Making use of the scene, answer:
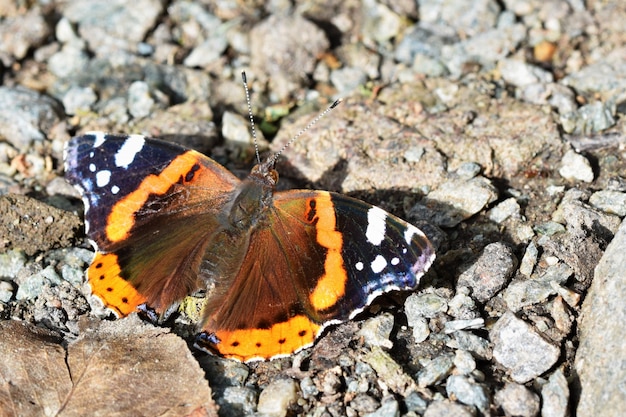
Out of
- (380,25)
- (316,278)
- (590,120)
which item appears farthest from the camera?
(380,25)

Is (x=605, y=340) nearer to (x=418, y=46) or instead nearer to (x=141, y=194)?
(x=141, y=194)

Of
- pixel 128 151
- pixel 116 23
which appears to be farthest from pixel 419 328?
pixel 116 23

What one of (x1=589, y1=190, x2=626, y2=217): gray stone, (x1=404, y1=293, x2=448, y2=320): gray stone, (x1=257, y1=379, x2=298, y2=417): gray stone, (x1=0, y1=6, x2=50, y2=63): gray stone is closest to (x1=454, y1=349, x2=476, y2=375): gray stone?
(x1=404, y1=293, x2=448, y2=320): gray stone

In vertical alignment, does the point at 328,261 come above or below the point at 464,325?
above

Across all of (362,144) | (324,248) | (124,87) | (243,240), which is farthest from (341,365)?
(124,87)

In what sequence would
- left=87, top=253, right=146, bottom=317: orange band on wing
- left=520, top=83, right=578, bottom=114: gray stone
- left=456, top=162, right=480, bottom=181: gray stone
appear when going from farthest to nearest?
left=520, top=83, right=578, bottom=114: gray stone < left=456, top=162, right=480, bottom=181: gray stone < left=87, top=253, right=146, bottom=317: orange band on wing

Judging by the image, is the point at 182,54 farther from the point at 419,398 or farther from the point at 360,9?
the point at 419,398

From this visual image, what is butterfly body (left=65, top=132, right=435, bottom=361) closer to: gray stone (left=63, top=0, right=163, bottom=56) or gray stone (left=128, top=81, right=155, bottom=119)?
gray stone (left=128, top=81, right=155, bottom=119)
